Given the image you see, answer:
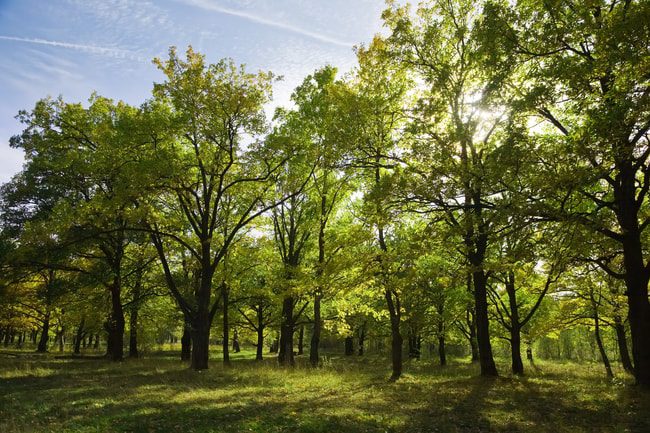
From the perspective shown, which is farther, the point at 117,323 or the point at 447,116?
the point at 117,323

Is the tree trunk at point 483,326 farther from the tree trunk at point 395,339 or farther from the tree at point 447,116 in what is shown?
the tree trunk at point 395,339

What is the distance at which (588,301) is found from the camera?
24438 millimetres

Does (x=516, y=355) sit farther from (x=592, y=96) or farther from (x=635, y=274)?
(x=592, y=96)

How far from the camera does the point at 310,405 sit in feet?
37.0

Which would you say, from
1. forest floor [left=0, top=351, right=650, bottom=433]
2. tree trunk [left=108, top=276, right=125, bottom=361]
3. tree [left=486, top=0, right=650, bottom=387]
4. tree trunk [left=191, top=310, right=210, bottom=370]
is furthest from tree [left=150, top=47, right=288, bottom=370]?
tree [left=486, top=0, right=650, bottom=387]

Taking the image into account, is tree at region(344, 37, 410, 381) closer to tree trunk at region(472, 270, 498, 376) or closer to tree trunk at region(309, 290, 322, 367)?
tree trunk at region(472, 270, 498, 376)

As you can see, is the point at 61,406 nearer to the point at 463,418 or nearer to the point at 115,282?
the point at 463,418

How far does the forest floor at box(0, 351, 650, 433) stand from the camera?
884 centimetres

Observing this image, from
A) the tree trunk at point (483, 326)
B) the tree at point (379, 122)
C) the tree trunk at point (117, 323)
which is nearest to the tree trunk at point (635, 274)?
the tree trunk at point (483, 326)

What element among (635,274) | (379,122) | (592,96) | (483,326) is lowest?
(483,326)

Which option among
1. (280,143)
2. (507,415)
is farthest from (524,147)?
(280,143)

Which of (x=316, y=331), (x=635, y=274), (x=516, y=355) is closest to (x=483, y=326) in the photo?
(x=635, y=274)

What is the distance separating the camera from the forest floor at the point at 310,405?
8836mm

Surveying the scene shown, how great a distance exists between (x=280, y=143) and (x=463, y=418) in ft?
47.2
